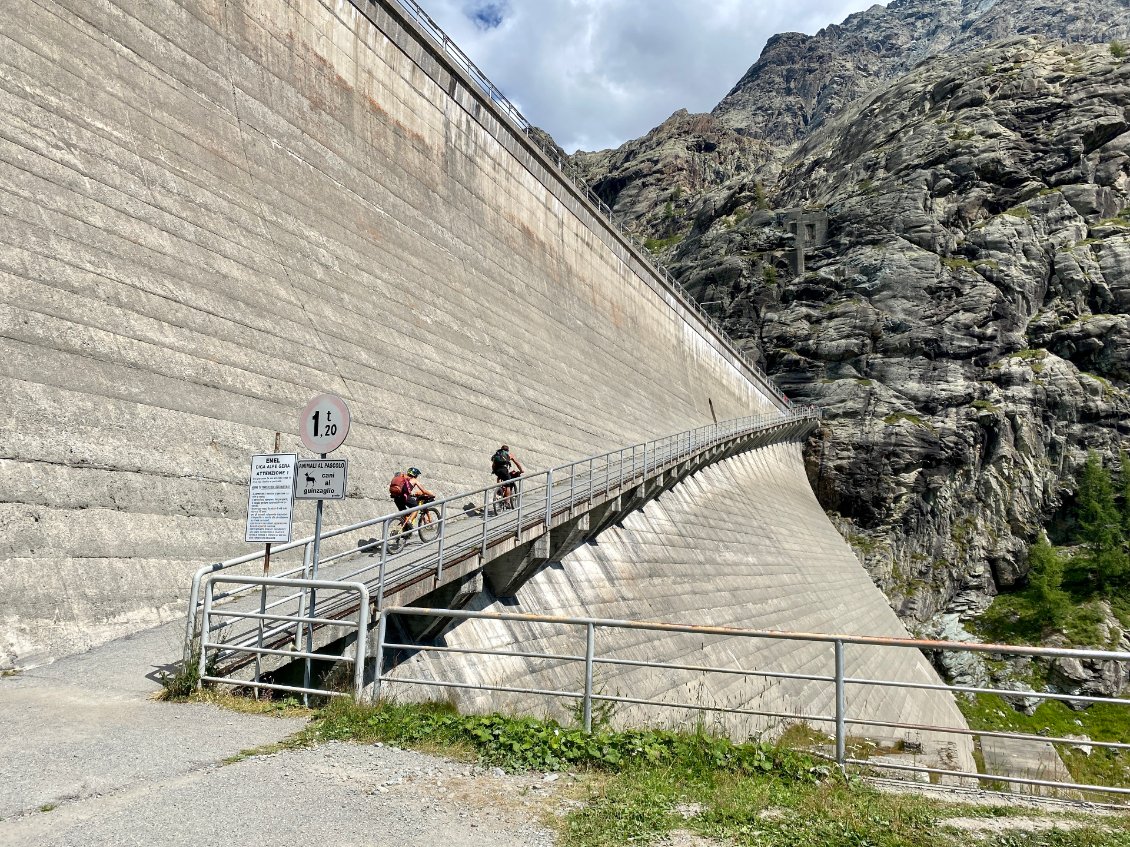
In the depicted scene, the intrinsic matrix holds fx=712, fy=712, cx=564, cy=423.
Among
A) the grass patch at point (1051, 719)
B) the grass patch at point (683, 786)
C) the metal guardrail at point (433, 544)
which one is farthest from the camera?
the grass patch at point (1051, 719)

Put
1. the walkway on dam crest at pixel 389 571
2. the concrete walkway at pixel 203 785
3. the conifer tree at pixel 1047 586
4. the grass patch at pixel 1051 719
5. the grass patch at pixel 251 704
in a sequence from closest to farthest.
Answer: the concrete walkway at pixel 203 785 < the grass patch at pixel 251 704 < the walkway on dam crest at pixel 389 571 < the grass patch at pixel 1051 719 < the conifer tree at pixel 1047 586

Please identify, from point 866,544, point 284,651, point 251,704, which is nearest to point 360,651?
point 284,651

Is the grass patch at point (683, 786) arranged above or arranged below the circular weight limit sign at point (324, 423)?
below

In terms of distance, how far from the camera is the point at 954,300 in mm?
46000

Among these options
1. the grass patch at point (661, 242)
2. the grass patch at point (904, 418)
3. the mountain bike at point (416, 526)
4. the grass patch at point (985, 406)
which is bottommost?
the mountain bike at point (416, 526)

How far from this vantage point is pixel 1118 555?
126 feet

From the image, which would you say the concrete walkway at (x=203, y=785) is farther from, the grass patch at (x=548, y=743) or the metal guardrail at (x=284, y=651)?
the metal guardrail at (x=284, y=651)

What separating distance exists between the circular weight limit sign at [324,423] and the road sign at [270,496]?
27 centimetres

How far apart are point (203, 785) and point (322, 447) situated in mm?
3346

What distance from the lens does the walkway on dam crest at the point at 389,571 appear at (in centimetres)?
607

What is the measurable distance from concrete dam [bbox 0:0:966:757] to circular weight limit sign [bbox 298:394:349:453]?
2442 mm

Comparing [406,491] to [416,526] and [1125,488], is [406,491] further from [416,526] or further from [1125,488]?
[1125,488]

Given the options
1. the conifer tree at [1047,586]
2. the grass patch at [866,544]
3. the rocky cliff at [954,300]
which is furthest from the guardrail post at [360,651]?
the grass patch at [866,544]

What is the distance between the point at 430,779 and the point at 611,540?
1112cm
